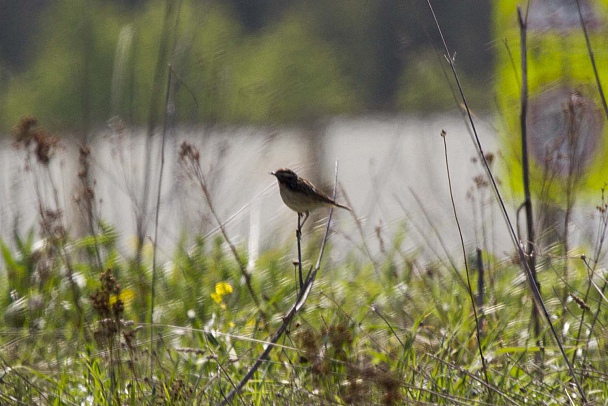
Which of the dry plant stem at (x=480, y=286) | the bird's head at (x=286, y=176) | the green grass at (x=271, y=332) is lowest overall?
the green grass at (x=271, y=332)

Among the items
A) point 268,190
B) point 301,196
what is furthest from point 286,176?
point 268,190

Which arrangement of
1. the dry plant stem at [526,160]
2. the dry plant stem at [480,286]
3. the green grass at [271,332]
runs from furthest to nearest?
1. the dry plant stem at [480,286]
2. the dry plant stem at [526,160]
3. the green grass at [271,332]

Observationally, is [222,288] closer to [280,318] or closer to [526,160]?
[280,318]

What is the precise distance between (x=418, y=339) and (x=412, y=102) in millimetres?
9439

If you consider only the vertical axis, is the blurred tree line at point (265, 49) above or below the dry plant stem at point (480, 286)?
above

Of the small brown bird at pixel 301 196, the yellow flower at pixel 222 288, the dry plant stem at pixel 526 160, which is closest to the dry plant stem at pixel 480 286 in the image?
the dry plant stem at pixel 526 160

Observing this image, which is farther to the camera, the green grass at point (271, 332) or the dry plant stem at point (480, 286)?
the dry plant stem at point (480, 286)

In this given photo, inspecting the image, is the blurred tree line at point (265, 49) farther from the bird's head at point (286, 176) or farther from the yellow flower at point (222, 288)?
the yellow flower at point (222, 288)

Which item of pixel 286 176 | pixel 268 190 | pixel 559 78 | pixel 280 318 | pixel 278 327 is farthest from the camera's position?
pixel 559 78

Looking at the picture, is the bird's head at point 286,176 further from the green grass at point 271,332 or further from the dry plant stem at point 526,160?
the dry plant stem at point 526,160

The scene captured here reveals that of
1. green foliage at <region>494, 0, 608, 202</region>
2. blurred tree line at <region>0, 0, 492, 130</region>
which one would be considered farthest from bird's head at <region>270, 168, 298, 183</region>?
blurred tree line at <region>0, 0, 492, 130</region>

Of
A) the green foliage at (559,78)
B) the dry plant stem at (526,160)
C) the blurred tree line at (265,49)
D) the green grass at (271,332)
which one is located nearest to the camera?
the green grass at (271,332)

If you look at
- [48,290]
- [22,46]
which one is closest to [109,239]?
[48,290]

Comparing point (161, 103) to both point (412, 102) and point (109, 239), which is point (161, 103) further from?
point (109, 239)
